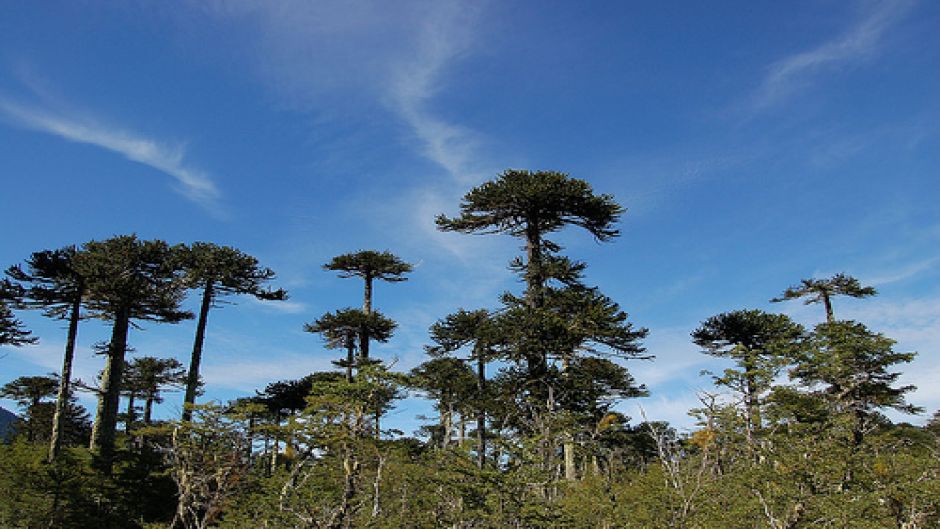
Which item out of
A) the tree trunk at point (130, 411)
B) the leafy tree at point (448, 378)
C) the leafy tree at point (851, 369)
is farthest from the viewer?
A: the tree trunk at point (130, 411)

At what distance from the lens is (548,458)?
12.0 metres

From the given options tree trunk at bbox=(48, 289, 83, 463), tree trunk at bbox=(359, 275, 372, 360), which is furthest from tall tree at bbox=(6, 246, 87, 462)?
tree trunk at bbox=(359, 275, 372, 360)

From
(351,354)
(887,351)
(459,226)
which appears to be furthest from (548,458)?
(351,354)

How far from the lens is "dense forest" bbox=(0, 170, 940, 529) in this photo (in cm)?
929

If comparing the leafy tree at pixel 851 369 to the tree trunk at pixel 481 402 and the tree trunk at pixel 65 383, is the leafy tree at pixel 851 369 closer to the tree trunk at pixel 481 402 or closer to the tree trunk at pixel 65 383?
the tree trunk at pixel 481 402

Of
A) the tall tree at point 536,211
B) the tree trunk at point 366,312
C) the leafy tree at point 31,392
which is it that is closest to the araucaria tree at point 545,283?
the tall tree at point 536,211

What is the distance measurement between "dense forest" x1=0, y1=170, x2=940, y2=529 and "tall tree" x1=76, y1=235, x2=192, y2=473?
3.0 inches

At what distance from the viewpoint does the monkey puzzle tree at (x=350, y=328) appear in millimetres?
25875

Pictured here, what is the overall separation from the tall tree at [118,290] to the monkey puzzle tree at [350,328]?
602 centimetres

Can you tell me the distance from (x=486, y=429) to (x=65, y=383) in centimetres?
1452

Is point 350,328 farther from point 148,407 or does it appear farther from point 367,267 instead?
point 148,407

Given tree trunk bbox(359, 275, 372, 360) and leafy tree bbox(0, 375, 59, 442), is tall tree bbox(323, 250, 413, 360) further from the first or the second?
leafy tree bbox(0, 375, 59, 442)

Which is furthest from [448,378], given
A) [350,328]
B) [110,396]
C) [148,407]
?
[148,407]

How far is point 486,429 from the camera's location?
2077cm
